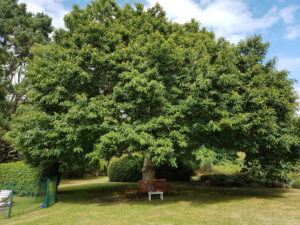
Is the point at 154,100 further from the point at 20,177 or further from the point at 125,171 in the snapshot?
the point at 125,171

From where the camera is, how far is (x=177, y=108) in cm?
973

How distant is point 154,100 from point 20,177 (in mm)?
12097

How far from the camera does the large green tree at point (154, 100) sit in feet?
30.8

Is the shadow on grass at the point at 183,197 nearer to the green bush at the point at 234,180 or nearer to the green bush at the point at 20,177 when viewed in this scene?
the green bush at the point at 20,177

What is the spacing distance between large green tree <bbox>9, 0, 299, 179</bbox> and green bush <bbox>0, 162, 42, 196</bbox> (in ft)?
11.6

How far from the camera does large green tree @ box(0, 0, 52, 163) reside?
22300mm

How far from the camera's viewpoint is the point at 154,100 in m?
9.95

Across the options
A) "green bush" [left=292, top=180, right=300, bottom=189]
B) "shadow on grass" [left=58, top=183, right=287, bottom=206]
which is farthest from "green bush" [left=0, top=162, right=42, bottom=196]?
"green bush" [left=292, top=180, right=300, bottom=189]

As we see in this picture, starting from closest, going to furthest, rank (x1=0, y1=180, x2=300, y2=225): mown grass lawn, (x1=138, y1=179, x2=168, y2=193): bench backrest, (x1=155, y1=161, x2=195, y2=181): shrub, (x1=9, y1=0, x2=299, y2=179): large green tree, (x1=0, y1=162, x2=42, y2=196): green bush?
(x1=0, y1=180, x2=300, y2=225): mown grass lawn < (x1=9, y1=0, x2=299, y2=179): large green tree < (x1=138, y1=179, x2=168, y2=193): bench backrest < (x1=0, y1=162, x2=42, y2=196): green bush < (x1=155, y1=161, x2=195, y2=181): shrub

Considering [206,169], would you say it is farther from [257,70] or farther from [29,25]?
[29,25]

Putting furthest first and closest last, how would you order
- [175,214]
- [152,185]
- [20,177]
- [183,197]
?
[20,177]
[183,197]
[152,185]
[175,214]

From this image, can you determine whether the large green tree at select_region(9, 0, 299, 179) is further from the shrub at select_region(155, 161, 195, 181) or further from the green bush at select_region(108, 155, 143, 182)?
the green bush at select_region(108, 155, 143, 182)

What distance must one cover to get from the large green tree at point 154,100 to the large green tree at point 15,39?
12.9 meters

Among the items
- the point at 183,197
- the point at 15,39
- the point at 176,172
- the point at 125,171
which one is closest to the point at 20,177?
the point at 125,171
